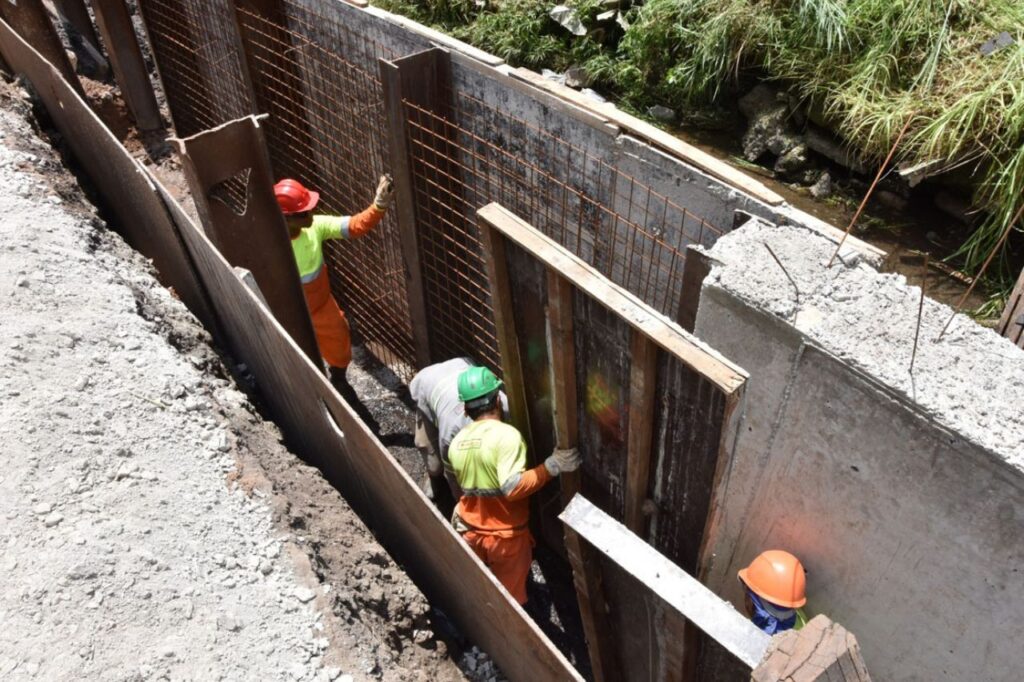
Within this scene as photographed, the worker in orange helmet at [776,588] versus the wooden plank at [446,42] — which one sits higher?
the wooden plank at [446,42]

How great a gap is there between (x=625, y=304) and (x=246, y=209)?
2.75 meters

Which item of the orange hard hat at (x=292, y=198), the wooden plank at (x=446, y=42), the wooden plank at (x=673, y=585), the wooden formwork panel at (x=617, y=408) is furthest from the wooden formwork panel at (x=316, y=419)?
the wooden plank at (x=446, y=42)

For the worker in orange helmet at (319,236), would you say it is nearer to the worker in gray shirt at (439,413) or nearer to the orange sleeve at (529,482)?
the worker in gray shirt at (439,413)

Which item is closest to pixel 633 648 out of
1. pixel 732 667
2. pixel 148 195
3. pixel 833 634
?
pixel 732 667

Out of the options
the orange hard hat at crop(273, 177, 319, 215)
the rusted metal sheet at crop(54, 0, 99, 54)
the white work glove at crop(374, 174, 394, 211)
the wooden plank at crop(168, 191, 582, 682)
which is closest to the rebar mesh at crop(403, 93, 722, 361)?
the white work glove at crop(374, 174, 394, 211)

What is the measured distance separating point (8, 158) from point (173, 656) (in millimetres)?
3787

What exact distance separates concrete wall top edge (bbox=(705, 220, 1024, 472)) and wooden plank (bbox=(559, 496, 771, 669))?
92 cm

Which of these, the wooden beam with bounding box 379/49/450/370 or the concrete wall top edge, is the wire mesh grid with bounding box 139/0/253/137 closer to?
the wooden beam with bounding box 379/49/450/370

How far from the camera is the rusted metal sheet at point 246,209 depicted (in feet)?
14.2

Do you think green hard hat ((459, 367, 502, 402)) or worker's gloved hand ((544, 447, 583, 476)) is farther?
green hard hat ((459, 367, 502, 402))

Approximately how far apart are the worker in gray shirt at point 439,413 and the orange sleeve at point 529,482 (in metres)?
0.53

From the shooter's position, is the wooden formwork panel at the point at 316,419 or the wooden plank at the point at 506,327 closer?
the wooden formwork panel at the point at 316,419

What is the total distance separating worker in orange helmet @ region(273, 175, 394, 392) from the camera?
16.5 feet

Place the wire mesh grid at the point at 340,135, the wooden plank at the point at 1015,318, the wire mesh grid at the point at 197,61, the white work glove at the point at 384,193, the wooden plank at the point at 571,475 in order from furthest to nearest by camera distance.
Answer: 1. the wire mesh grid at the point at 197,61
2. the wire mesh grid at the point at 340,135
3. the white work glove at the point at 384,193
4. the wooden plank at the point at 571,475
5. the wooden plank at the point at 1015,318
